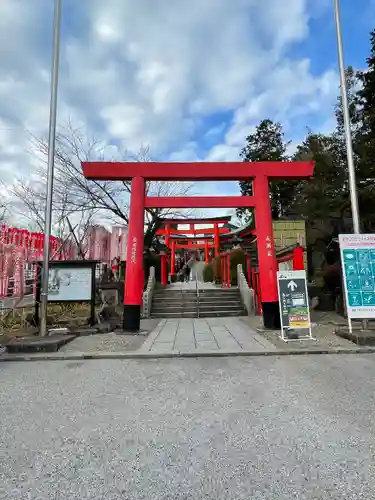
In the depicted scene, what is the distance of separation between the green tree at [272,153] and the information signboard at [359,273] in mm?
15753

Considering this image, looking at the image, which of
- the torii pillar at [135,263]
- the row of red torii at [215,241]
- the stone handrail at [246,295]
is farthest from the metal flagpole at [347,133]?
the stone handrail at [246,295]

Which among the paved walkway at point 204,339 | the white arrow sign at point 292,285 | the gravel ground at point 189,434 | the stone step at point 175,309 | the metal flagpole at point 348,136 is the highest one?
the metal flagpole at point 348,136

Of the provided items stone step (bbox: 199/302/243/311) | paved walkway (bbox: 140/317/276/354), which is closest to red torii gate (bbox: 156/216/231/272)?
stone step (bbox: 199/302/243/311)

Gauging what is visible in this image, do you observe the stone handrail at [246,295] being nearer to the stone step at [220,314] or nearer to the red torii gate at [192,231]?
the stone step at [220,314]

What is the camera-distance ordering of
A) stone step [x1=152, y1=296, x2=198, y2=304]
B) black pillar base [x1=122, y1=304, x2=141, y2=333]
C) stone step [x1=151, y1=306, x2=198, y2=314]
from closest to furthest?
black pillar base [x1=122, y1=304, x2=141, y2=333]
stone step [x1=151, y1=306, x2=198, y2=314]
stone step [x1=152, y1=296, x2=198, y2=304]

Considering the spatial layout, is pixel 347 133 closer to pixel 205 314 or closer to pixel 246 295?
pixel 246 295

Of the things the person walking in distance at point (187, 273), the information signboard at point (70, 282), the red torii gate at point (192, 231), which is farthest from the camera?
the person walking in distance at point (187, 273)

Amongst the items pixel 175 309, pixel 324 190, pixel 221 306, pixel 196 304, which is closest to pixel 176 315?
pixel 175 309

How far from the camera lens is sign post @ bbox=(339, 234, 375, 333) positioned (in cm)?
744

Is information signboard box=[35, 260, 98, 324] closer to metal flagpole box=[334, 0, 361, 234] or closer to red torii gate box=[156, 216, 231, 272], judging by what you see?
metal flagpole box=[334, 0, 361, 234]

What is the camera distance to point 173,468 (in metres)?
2.51

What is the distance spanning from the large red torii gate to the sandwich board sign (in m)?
1.42

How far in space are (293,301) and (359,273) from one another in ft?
5.16

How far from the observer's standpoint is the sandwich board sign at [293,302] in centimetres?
758
